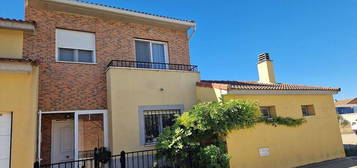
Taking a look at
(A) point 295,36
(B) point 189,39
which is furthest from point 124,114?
(A) point 295,36

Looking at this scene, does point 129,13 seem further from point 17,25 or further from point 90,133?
point 90,133

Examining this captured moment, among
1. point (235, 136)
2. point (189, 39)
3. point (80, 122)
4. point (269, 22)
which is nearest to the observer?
point (235, 136)

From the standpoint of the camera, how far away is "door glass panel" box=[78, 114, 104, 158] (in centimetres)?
1060

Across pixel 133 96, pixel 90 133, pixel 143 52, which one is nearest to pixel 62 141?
pixel 90 133

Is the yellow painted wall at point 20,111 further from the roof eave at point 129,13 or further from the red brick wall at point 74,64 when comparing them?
the roof eave at point 129,13

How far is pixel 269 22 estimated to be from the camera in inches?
612

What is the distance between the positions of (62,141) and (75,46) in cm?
443

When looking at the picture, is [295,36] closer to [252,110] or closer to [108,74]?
[252,110]

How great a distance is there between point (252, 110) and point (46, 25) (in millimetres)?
9242

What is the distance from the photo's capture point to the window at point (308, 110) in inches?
451

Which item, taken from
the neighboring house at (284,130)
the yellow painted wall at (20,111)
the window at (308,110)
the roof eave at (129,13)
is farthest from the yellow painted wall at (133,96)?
the window at (308,110)

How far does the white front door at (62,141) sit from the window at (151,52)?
4.49 m

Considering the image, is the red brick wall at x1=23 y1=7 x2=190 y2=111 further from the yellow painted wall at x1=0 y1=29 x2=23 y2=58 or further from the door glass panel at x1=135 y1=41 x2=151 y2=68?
the yellow painted wall at x1=0 y1=29 x2=23 y2=58

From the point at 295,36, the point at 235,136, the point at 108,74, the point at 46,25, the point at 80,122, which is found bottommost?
the point at 235,136
